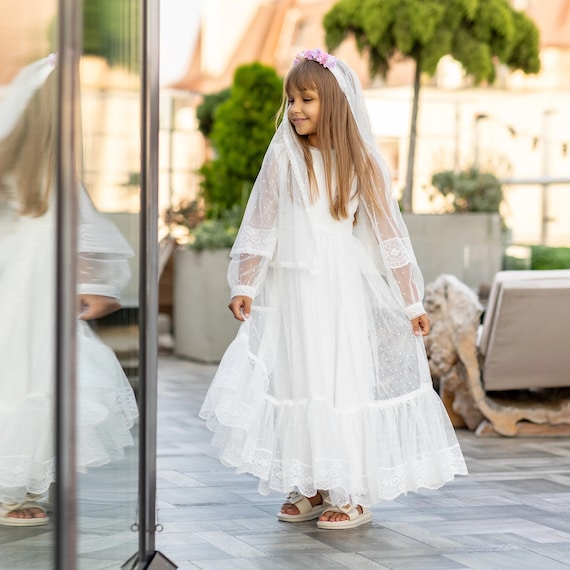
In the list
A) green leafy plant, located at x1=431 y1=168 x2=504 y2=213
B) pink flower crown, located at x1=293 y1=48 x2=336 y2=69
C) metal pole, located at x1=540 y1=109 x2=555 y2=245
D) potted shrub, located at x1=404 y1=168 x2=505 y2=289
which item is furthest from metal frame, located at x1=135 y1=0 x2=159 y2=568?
metal pole, located at x1=540 y1=109 x2=555 y2=245

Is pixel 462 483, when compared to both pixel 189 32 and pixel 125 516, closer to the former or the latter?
pixel 125 516

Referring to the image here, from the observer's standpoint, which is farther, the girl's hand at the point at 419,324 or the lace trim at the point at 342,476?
the girl's hand at the point at 419,324

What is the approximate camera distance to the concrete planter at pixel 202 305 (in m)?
7.55

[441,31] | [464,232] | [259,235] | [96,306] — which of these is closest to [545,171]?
[464,232]

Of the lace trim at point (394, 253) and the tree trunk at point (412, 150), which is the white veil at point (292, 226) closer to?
the lace trim at point (394, 253)

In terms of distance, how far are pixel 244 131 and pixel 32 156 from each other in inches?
268

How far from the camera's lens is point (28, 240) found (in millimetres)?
2012

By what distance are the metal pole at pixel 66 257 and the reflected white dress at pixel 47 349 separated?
4 cm

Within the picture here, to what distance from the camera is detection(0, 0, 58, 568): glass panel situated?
1813 mm

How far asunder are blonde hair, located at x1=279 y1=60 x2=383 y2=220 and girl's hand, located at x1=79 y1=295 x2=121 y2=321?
1.04 meters

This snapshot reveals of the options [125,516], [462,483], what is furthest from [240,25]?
[125,516]

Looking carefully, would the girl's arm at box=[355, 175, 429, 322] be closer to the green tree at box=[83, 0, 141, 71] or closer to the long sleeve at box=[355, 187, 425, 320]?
the long sleeve at box=[355, 187, 425, 320]

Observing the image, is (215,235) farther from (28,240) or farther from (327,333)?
(28,240)

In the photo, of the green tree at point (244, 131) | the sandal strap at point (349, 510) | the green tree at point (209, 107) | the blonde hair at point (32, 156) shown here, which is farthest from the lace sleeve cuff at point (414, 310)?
the green tree at point (209, 107)
